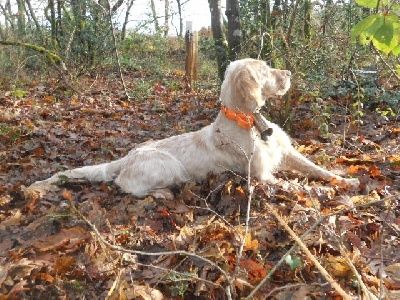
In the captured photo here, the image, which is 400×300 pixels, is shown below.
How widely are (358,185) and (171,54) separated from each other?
1727cm

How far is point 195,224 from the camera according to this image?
411 centimetres

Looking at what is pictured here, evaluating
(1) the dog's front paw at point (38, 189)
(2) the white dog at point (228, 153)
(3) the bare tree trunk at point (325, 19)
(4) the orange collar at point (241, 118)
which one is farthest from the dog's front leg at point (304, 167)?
(3) the bare tree trunk at point (325, 19)

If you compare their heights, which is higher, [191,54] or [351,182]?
[191,54]

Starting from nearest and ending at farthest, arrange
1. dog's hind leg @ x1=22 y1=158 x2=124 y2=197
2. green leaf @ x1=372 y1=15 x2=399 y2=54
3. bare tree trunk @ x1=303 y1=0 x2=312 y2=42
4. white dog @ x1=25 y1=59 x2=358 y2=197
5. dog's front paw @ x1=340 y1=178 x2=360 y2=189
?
green leaf @ x1=372 y1=15 x2=399 y2=54, dog's front paw @ x1=340 y1=178 x2=360 y2=189, white dog @ x1=25 y1=59 x2=358 y2=197, dog's hind leg @ x1=22 y1=158 x2=124 y2=197, bare tree trunk @ x1=303 y1=0 x2=312 y2=42

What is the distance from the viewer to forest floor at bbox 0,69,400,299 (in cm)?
308

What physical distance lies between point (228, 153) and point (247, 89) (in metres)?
0.79

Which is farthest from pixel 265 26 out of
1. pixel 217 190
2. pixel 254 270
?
pixel 254 270

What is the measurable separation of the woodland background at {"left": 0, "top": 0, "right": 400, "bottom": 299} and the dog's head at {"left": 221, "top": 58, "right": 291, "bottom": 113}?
2.60 feet

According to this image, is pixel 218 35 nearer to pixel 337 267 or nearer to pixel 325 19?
pixel 325 19

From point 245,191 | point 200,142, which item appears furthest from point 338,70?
point 245,191

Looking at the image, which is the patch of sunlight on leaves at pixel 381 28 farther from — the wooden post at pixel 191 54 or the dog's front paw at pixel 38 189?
the wooden post at pixel 191 54

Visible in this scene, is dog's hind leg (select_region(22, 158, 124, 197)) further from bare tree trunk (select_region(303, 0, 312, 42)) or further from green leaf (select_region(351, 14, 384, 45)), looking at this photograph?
bare tree trunk (select_region(303, 0, 312, 42))

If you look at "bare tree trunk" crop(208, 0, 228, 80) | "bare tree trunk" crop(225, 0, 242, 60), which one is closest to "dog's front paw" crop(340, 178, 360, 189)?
"bare tree trunk" crop(225, 0, 242, 60)

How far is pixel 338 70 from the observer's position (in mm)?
9031
